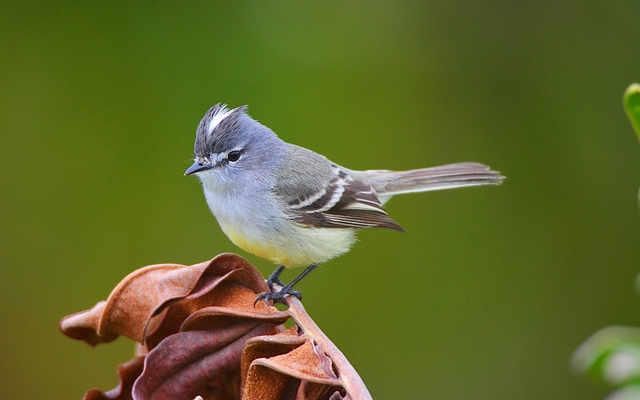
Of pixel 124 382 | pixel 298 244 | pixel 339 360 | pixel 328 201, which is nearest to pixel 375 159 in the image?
pixel 328 201

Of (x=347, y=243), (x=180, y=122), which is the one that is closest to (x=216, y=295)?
(x=347, y=243)

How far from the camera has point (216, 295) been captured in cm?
195

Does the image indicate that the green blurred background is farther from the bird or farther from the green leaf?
the green leaf

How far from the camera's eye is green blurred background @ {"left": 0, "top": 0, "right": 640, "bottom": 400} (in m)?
4.84

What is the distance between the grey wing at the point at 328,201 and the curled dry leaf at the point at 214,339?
1.76 meters

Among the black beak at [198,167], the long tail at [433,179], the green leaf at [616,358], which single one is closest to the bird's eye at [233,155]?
the black beak at [198,167]

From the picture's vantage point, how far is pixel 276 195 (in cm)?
377

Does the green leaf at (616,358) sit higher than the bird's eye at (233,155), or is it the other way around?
the bird's eye at (233,155)

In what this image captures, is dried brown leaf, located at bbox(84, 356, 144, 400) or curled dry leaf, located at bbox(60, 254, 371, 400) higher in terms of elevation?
curled dry leaf, located at bbox(60, 254, 371, 400)

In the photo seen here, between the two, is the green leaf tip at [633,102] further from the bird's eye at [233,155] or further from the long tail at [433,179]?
the long tail at [433,179]

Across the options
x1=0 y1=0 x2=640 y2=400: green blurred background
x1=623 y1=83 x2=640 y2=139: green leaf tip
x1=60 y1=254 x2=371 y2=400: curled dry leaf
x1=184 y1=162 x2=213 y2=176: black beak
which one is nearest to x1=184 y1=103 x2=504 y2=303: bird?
x1=184 y1=162 x2=213 y2=176: black beak

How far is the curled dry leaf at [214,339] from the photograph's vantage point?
1.53m

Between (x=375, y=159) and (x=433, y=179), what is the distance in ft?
3.76

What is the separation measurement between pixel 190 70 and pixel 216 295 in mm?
3355
